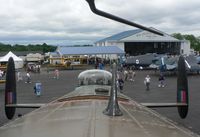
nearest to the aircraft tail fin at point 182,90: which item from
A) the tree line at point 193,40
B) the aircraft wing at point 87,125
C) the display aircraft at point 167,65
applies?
the aircraft wing at point 87,125

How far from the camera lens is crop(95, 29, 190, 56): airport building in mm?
81938

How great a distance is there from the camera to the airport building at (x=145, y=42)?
8194 centimetres

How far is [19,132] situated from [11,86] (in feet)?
16.1

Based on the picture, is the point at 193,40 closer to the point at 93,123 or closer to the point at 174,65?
the point at 174,65

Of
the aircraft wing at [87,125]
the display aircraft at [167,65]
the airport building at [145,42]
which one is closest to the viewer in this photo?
the aircraft wing at [87,125]

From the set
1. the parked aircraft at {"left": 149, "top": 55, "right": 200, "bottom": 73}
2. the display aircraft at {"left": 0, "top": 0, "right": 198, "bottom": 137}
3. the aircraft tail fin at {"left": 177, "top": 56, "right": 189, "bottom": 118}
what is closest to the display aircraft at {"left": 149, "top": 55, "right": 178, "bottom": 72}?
the parked aircraft at {"left": 149, "top": 55, "right": 200, "bottom": 73}

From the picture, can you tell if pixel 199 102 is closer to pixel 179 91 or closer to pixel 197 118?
pixel 197 118

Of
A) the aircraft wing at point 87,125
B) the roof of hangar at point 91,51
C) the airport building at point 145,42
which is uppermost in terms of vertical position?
the airport building at point 145,42

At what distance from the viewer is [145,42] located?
88688 mm

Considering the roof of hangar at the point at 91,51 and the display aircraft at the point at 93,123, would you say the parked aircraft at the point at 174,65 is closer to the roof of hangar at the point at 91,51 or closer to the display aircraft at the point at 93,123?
the roof of hangar at the point at 91,51

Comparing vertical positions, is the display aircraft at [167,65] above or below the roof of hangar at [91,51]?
below

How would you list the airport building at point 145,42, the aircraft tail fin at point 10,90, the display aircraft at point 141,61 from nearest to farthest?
the aircraft tail fin at point 10,90, the display aircraft at point 141,61, the airport building at point 145,42

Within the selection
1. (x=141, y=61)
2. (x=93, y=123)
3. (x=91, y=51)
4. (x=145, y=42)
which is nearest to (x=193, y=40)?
(x=145, y=42)

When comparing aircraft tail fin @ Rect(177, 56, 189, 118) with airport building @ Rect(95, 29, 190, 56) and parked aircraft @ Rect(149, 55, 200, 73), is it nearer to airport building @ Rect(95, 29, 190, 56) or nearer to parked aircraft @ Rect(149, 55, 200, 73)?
parked aircraft @ Rect(149, 55, 200, 73)
